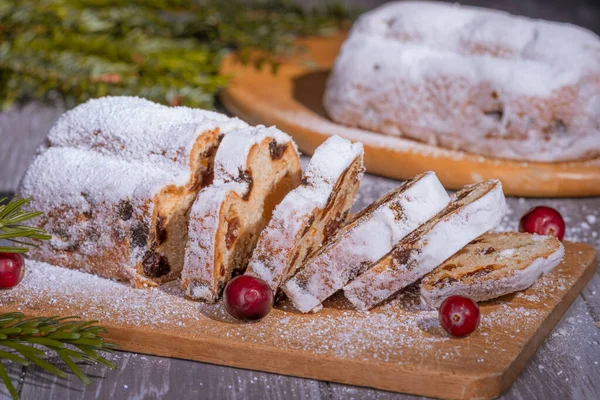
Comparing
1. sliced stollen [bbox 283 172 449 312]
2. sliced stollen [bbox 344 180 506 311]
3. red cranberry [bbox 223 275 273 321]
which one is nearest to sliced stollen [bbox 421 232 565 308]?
sliced stollen [bbox 344 180 506 311]

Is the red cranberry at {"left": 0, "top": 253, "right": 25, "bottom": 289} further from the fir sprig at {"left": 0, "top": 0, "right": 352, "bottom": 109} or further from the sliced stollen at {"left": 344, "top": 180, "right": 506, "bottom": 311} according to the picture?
the fir sprig at {"left": 0, "top": 0, "right": 352, "bottom": 109}

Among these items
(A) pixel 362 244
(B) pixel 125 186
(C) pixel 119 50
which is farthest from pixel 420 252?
(C) pixel 119 50

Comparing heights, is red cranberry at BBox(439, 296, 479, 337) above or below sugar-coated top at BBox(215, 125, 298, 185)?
below

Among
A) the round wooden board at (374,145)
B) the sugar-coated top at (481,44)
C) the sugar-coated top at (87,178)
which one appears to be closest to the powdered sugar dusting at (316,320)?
the sugar-coated top at (87,178)

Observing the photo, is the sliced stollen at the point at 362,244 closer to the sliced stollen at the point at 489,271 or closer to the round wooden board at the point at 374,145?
the sliced stollen at the point at 489,271

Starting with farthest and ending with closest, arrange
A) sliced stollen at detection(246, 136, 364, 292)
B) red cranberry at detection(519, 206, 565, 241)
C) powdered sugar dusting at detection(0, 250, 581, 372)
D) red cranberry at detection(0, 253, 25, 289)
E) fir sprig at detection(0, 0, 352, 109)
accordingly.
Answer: fir sprig at detection(0, 0, 352, 109) → red cranberry at detection(519, 206, 565, 241) → red cranberry at detection(0, 253, 25, 289) → sliced stollen at detection(246, 136, 364, 292) → powdered sugar dusting at detection(0, 250, 581, 372)
